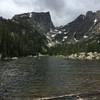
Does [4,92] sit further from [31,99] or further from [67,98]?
[67,98]

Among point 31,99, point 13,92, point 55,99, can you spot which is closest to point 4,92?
point 13,92

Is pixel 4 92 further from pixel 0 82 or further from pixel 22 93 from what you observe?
pixel 0 82

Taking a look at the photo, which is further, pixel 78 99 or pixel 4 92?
pixel 4 92

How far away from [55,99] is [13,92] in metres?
20.0

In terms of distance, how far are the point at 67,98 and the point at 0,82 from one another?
39.7m

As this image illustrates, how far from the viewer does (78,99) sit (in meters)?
49.0

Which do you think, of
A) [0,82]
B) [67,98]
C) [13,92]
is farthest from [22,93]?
[0,82]

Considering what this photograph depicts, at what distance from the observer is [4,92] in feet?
220

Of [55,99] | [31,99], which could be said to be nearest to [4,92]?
[31,99]

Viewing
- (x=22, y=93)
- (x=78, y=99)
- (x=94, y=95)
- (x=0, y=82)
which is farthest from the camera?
(x=0, y=82)

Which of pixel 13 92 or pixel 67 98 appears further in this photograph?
pixel 13 92

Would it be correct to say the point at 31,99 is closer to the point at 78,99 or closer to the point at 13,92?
the point at 78,99

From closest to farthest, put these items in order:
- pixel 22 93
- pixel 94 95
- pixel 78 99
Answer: pixel 78 99 < pixel 94 95 < pixel 22 93

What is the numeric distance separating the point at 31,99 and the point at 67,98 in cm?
686
